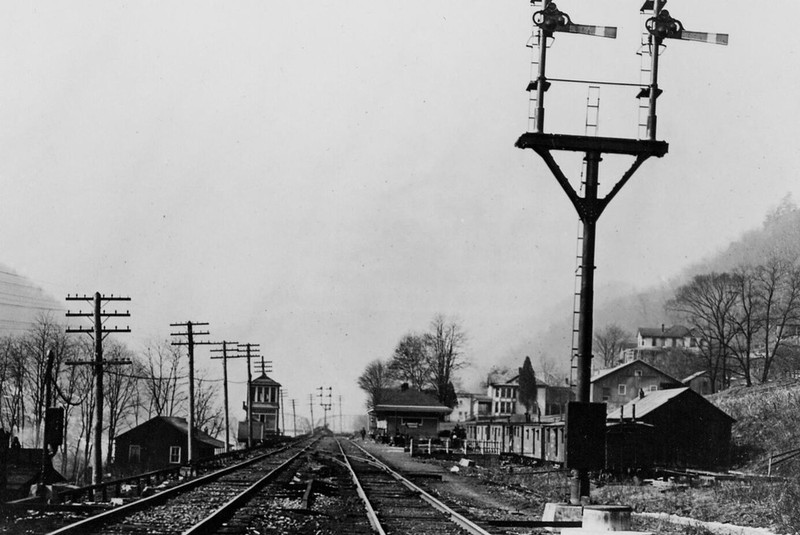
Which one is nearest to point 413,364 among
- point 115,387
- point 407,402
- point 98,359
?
point 407,402

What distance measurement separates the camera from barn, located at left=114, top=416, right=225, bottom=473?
68375mm

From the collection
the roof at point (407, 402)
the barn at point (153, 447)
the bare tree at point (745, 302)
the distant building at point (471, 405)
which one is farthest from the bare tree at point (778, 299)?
the distant building at point (471, 405)

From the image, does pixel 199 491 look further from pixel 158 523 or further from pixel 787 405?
pixel 787 405

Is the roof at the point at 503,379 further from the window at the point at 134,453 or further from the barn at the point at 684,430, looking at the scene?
the barn at the point at 684,430

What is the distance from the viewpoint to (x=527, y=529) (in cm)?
1305

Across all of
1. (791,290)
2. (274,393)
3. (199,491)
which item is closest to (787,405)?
(791,290)

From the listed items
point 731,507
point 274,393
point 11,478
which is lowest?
point 274,393

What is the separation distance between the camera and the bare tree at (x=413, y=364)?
95.4 meters

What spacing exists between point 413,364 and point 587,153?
82.8 meters

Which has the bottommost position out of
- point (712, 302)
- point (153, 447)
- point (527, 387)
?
point (153, 447)

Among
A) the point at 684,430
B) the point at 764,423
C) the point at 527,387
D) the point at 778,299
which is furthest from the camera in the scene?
the point at 527,387

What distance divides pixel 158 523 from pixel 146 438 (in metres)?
59.4

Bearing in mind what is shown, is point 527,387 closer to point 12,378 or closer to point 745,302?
point 745,302

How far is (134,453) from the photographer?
6888 centimetres
